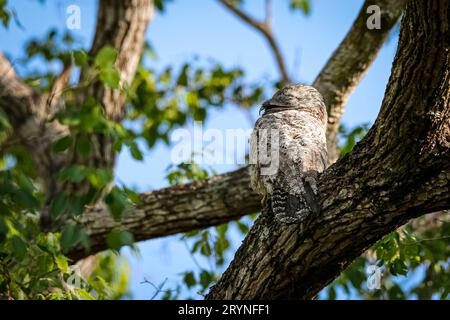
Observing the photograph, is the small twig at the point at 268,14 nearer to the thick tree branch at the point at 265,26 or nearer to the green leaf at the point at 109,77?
the thick tree branch at the point at 265,26

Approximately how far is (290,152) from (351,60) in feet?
5.73

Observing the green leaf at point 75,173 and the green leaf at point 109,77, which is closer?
the green leaf at point 75,173

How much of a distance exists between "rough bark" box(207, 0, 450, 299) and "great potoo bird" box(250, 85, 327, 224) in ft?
0.31

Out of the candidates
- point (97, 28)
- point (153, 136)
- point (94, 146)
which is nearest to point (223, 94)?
point (153, 136)

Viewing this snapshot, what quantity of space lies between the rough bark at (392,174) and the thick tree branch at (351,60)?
1765mm

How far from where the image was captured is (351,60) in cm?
499

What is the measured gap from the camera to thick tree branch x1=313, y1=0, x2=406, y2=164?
4.96 metres

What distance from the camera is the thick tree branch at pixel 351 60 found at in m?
4.96

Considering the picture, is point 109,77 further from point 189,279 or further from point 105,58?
point 189,279

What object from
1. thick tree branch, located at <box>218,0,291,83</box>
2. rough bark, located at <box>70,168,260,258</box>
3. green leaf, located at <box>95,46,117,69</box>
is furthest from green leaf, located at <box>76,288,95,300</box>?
thick tree branch, located at <box>218,0,291,83</box>

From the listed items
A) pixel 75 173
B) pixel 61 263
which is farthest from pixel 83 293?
Result: pixel 75 173

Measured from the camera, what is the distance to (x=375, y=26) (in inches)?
193

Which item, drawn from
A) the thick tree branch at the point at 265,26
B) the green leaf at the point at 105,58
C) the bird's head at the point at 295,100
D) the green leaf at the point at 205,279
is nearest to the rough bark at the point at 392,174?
the bird's head at the point at 295,100

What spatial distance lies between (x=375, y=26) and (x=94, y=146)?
2.09m
